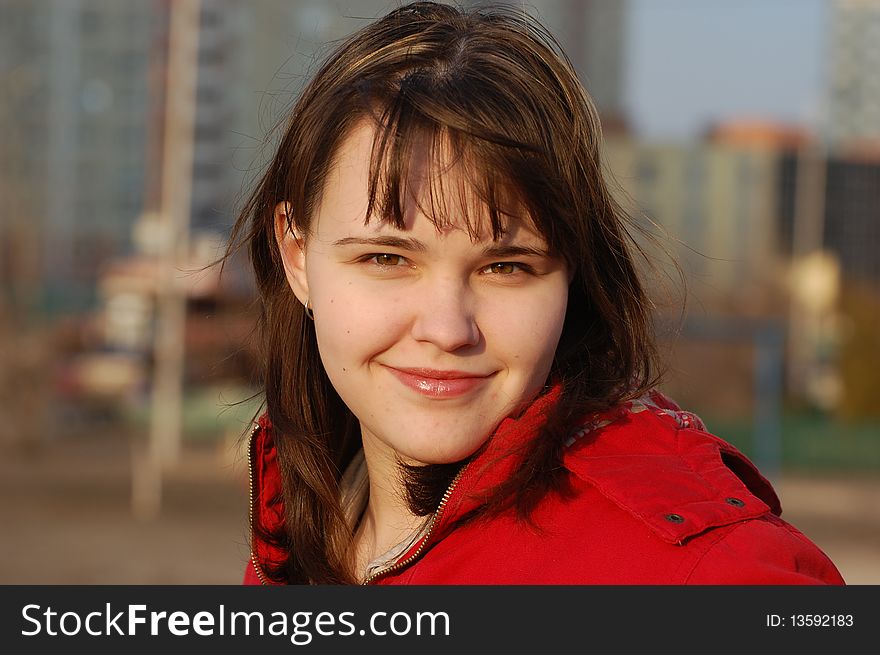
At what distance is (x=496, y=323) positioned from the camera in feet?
3.91

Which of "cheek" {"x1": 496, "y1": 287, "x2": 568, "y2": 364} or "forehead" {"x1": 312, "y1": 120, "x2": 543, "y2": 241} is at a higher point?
"forehead" {"x1": 312, "y1": 120, "x2": 543, "y2": 241}

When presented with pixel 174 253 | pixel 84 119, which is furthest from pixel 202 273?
pixel 84 119

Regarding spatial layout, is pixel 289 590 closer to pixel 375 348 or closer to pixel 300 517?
pixel 300 517

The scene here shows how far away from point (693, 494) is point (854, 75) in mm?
20184

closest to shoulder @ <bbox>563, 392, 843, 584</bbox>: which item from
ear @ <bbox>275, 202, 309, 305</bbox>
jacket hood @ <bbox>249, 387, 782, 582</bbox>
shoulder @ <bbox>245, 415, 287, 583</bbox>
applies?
jacket hood @ <bbox>249, 387, 782, 582</bbox>

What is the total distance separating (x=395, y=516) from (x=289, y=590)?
169 mm

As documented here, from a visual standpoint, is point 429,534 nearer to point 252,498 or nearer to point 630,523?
point 630,523

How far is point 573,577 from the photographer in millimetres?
1132

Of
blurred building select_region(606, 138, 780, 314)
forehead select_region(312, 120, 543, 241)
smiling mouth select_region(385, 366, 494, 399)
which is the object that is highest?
blurred building select_region(606, 138, 780, 314)

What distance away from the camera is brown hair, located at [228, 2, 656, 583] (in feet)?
3.92

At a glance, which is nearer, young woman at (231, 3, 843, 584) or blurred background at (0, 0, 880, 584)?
young woman at (231, 3, 843, 584)

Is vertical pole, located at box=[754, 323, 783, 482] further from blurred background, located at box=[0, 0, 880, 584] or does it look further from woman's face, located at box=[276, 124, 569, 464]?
woman's face, located at box=[276, 124, 569, 464]

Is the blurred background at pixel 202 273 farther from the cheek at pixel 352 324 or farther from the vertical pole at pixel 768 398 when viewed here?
the cheek at pixel 352 324

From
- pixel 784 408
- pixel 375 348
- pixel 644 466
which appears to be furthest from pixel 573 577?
pixel 784 408
